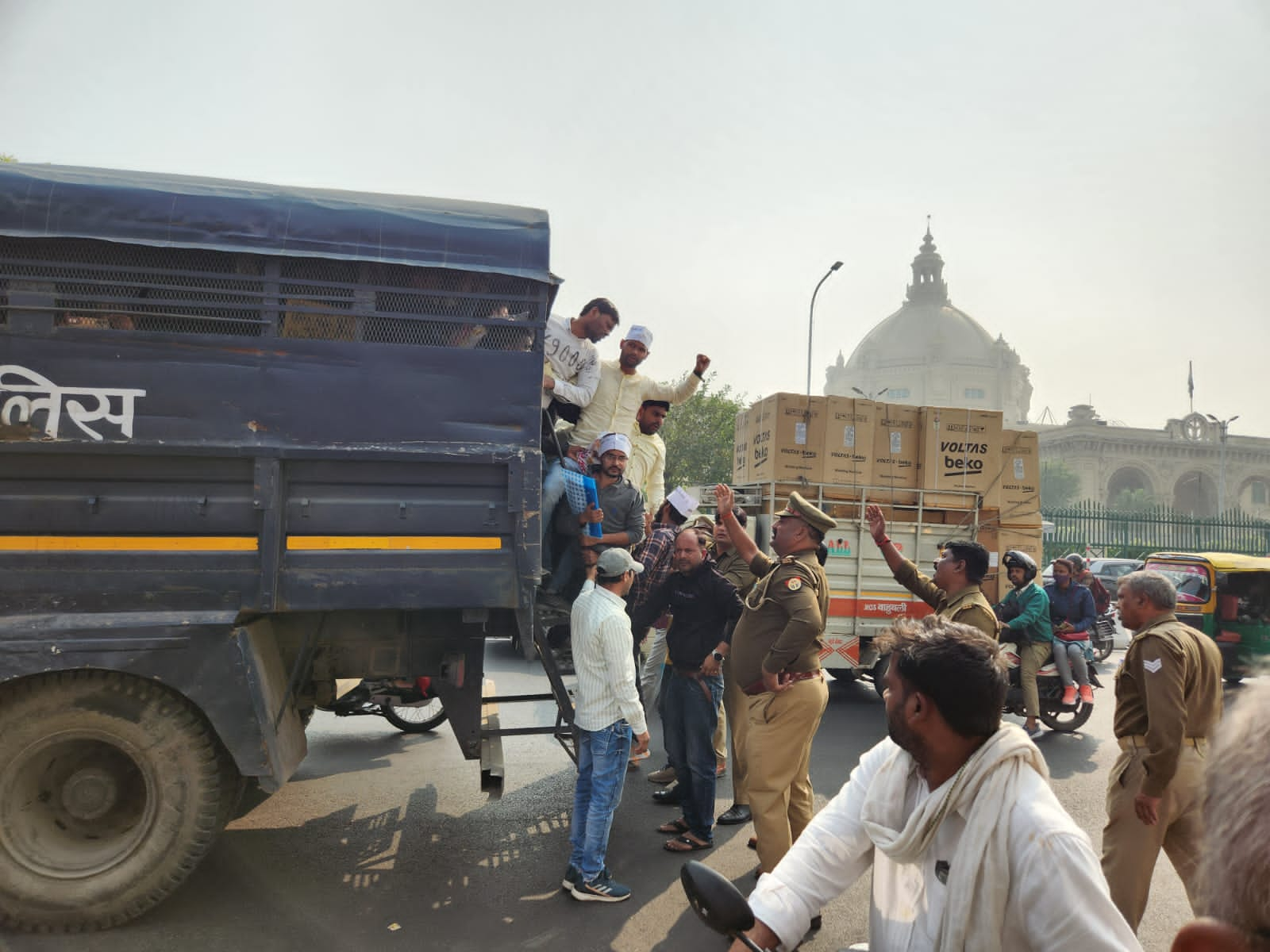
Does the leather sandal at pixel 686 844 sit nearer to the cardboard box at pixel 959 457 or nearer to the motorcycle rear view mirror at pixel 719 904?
the motorcycle rear view mirror at pixel 719 904

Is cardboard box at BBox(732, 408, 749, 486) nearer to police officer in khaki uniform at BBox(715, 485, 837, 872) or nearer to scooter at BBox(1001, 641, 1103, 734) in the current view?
scooter at BBox(1001, 641, 1103, 734)

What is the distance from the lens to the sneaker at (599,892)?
150 inches

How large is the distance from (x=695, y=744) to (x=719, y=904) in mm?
3026

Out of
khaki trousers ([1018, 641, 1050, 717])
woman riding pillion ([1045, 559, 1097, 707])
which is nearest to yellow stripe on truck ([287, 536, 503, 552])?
khaki trousers ([1018, 641, 1050, 717])

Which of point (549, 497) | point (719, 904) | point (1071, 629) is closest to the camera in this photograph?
point (719, 904)

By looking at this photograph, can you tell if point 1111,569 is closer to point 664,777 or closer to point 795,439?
point 795,439

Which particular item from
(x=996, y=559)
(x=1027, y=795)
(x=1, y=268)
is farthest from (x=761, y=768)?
(x=996, y=559)

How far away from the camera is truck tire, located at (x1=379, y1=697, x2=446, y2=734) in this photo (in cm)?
630

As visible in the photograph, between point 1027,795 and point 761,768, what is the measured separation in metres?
2.45

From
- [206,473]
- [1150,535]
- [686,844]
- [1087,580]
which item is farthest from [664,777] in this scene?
[1150,535]

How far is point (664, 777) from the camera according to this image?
18.5 feet

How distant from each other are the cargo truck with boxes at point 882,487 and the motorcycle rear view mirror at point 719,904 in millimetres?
6499

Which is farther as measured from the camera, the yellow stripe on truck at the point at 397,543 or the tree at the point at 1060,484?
the tree at the point at 1060,484

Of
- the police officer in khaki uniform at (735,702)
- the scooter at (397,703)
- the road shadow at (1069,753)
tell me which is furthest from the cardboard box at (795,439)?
the scooter at (397,703)
